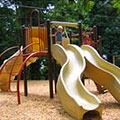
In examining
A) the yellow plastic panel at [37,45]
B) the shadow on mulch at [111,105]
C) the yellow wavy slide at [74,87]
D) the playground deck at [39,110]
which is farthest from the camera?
the yellow plastic panel at [37,45]

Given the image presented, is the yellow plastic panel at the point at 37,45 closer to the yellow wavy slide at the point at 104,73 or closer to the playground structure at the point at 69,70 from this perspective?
the playground structure at the point at 69,70

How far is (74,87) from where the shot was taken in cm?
777

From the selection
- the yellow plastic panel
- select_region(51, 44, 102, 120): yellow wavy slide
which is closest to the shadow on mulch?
select_region(51, 44, 102, 120): yellow wavy slide

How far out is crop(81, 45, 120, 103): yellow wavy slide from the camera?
8547mm

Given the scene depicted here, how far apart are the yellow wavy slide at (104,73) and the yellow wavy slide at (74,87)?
361 mm

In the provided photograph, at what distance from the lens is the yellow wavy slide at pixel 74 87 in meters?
6.77

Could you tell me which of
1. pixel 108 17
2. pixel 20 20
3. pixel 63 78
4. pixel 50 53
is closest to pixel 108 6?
pixel 108 17

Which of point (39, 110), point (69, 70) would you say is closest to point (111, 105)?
point (69, 70)

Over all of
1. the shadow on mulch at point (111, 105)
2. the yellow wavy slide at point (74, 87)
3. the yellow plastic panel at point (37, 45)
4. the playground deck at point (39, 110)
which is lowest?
the shadow on mulch at point (111, 105)

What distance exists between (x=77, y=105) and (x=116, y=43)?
19864mm

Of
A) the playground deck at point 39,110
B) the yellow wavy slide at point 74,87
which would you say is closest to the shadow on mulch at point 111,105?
the playground deck at point 39,110

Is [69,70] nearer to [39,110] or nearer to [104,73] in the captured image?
[104,73]

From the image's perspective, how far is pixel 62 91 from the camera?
7.57 metres

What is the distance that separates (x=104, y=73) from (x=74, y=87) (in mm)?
1320
